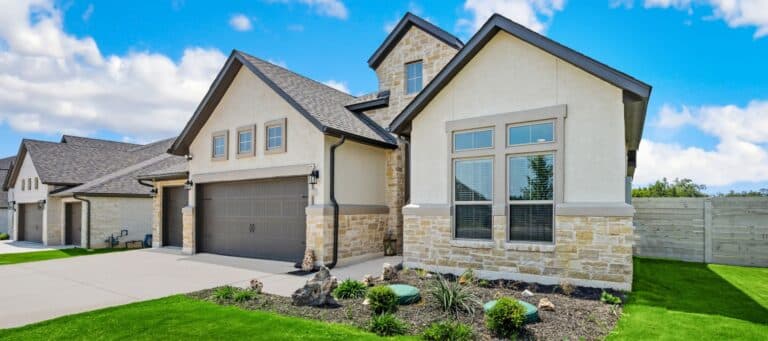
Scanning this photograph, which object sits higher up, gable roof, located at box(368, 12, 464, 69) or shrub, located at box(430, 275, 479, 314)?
gable roof, located at box(368, 12, 464, 69)

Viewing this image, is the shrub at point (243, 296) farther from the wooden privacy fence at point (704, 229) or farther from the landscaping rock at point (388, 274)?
the wooden privacy fence at point (704, 229)

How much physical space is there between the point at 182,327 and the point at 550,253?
21.4 ft

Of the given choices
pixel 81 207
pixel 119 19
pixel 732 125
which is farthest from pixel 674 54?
pixel 81 207

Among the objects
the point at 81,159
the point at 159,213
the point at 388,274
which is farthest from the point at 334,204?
the point at 81,159

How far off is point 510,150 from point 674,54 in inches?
332

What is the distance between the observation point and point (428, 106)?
31.7ft

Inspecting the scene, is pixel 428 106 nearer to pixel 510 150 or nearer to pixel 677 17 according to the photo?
pixel 510 150

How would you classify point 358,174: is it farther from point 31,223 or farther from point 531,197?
point 31,223

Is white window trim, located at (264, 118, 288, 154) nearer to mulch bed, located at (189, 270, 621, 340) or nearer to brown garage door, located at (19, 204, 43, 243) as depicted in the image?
mulch bed, located at (189, 270, 621, 340)

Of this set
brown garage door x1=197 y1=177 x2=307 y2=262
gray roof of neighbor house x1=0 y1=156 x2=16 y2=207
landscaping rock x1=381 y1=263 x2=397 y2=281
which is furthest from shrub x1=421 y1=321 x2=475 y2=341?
gray roof of neighbor house x1=0 y1=156 x2=16 y2=207

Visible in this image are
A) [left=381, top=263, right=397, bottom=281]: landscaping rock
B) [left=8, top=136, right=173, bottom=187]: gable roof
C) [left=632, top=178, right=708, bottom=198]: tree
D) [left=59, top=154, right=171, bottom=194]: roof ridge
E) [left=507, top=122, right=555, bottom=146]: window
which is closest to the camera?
[left=507, top=122, right=555, bottom=146]: window

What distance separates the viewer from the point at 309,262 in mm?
10297

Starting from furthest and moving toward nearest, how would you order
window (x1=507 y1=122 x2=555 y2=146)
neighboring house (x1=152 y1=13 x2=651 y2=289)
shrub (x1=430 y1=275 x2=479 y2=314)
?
window (x1=507 y1=122 x2=555 y2=146)
neighboring house (x1=152 y1=13 x2=651 y2=289)
shrub (x1=430 y1=275 x2=479 y2=314)

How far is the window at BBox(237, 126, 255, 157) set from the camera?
41.6 ft
